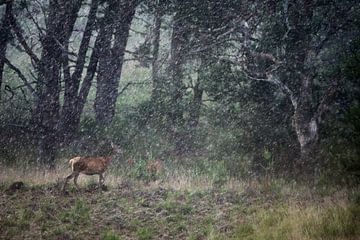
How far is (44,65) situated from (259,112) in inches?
280

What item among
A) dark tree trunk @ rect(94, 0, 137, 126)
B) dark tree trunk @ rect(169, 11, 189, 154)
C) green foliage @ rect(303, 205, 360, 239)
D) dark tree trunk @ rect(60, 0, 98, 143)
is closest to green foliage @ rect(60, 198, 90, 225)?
green foliage @ rect(303, 205, 360, 239)

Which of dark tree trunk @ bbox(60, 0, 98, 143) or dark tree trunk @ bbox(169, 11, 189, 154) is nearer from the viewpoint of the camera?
dark tree trunk @ bbox(169, 11, 189, 154)

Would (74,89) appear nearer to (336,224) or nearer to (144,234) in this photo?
(144,234)

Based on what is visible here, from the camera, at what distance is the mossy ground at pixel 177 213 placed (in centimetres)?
925

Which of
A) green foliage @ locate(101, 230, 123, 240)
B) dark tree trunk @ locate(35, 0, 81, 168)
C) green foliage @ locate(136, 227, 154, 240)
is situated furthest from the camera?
Answer: dark tree trunk @ locate(35, 0, 81, 168)

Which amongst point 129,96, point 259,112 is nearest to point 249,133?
point 259,112

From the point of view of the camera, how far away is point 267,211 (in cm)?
1039

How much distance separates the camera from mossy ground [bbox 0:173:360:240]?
925 cm

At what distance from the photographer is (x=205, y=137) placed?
17969mm

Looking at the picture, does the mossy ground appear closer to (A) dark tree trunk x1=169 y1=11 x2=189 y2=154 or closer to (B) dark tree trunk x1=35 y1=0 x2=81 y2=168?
(B) dark tree trunk x1=35 y1=0 x2=81 y2=168

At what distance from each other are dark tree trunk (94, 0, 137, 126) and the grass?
5.51 m

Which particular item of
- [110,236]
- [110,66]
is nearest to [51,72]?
[110,66]

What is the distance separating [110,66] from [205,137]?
15.1 ft

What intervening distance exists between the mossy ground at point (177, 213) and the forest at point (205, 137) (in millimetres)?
40
